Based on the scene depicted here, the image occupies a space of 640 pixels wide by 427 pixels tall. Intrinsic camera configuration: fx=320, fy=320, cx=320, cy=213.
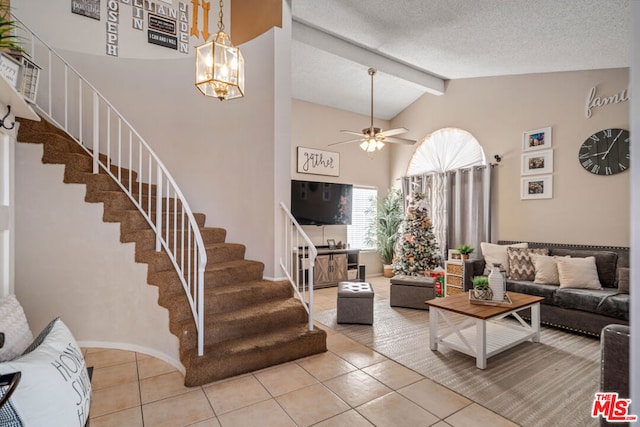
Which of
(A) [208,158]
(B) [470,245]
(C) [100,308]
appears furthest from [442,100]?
(C) [100,308]

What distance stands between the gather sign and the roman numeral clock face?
352 mm

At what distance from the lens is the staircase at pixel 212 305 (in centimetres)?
261

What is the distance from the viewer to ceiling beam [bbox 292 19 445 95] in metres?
4.31

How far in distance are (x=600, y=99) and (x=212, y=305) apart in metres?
5.37

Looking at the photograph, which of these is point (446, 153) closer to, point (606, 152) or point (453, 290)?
point (606, 152)

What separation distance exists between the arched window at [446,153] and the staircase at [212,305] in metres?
4.04

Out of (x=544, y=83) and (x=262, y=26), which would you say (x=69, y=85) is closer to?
(x=262, y=26)

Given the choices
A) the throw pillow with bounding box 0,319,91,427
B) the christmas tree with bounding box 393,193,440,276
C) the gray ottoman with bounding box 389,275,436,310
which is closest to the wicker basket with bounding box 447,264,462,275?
the christmas tree with bounding box 393,193,440,276

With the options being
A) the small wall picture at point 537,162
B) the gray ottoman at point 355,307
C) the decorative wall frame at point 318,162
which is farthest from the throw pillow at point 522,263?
the decorative wall frame at point 318,162

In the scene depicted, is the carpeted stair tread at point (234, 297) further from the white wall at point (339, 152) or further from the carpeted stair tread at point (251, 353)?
the white wall at point (339, 152)

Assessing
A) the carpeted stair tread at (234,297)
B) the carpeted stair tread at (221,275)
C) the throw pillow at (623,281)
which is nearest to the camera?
the carpeted stair tread at (234,297)

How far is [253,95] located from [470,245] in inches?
166

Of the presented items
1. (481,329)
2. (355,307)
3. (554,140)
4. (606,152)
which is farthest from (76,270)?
(606,152)

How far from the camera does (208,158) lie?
443 cm
